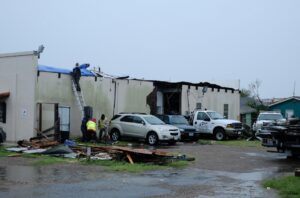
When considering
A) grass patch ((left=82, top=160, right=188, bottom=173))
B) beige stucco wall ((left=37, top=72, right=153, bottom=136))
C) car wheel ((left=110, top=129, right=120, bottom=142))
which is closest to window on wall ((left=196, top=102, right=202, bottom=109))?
beige stucco wall ((left=37, top=72, right=153, bottom=136))

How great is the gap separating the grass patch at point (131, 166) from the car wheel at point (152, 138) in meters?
8.99

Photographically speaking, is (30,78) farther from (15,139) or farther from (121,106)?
(121,106)

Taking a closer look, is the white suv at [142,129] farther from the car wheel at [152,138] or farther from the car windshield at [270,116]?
the car windshield at [270,116]

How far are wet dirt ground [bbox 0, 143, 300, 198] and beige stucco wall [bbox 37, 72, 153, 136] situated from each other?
370 inches

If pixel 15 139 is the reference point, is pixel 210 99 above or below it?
above

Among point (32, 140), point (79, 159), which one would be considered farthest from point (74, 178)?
point (32, 140)

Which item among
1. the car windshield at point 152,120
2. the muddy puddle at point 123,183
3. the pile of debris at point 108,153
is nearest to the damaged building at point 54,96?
the car windshield at point 152,120

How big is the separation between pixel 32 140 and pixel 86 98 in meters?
6.45

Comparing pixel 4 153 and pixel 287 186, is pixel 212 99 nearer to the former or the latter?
pixel 4 153

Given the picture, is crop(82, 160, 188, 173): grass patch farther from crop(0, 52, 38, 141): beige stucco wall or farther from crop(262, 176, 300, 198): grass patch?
crop(0, 52, 38, 141): beige stucco wall

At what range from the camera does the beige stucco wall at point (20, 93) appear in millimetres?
25906

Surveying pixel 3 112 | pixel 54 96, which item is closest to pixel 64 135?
pixel 54 96

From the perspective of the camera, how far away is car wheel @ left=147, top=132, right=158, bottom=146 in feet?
87.2

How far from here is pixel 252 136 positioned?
106ft
